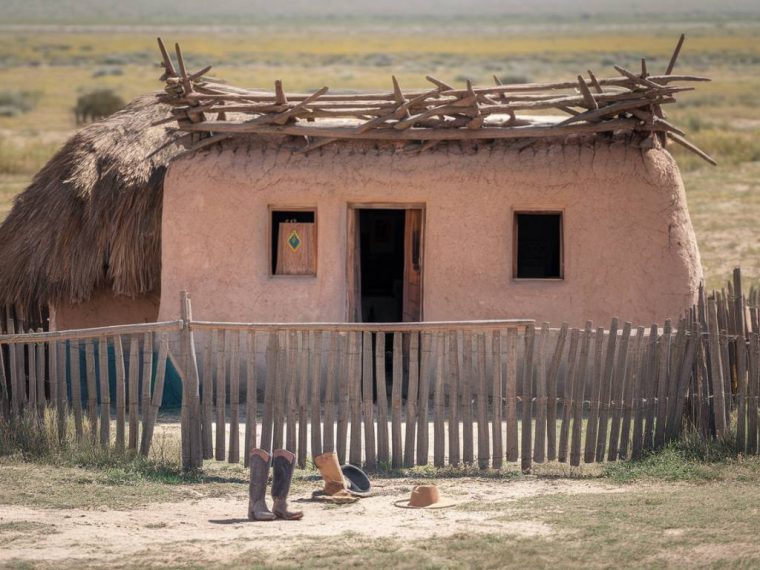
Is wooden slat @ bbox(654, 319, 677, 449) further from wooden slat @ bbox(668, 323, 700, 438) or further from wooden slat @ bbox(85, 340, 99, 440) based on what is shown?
wooden slat @ bbox(85, 340, 99, 440)

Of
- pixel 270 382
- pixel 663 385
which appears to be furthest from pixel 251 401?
pixel 663 385

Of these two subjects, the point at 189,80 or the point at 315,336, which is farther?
the point at 189,80

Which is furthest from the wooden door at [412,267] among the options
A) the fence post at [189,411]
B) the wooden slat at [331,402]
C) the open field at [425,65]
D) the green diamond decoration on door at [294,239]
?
the open field at [425,65]

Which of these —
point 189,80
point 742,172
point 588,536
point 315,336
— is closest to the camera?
point 588,536

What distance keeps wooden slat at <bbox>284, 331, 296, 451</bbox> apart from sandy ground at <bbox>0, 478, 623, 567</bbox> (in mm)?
671

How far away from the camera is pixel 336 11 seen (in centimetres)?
13250

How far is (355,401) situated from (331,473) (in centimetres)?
88

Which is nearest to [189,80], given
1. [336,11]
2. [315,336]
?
[315,336]

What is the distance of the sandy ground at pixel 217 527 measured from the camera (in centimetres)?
738

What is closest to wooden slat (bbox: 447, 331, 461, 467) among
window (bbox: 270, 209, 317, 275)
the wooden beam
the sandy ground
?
the sandy ground

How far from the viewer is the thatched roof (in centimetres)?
1440

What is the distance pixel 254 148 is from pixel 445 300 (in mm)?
2549

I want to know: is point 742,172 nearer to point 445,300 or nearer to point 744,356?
point 445,300

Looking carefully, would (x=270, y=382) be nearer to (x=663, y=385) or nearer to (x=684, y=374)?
(x=663, y=385)
